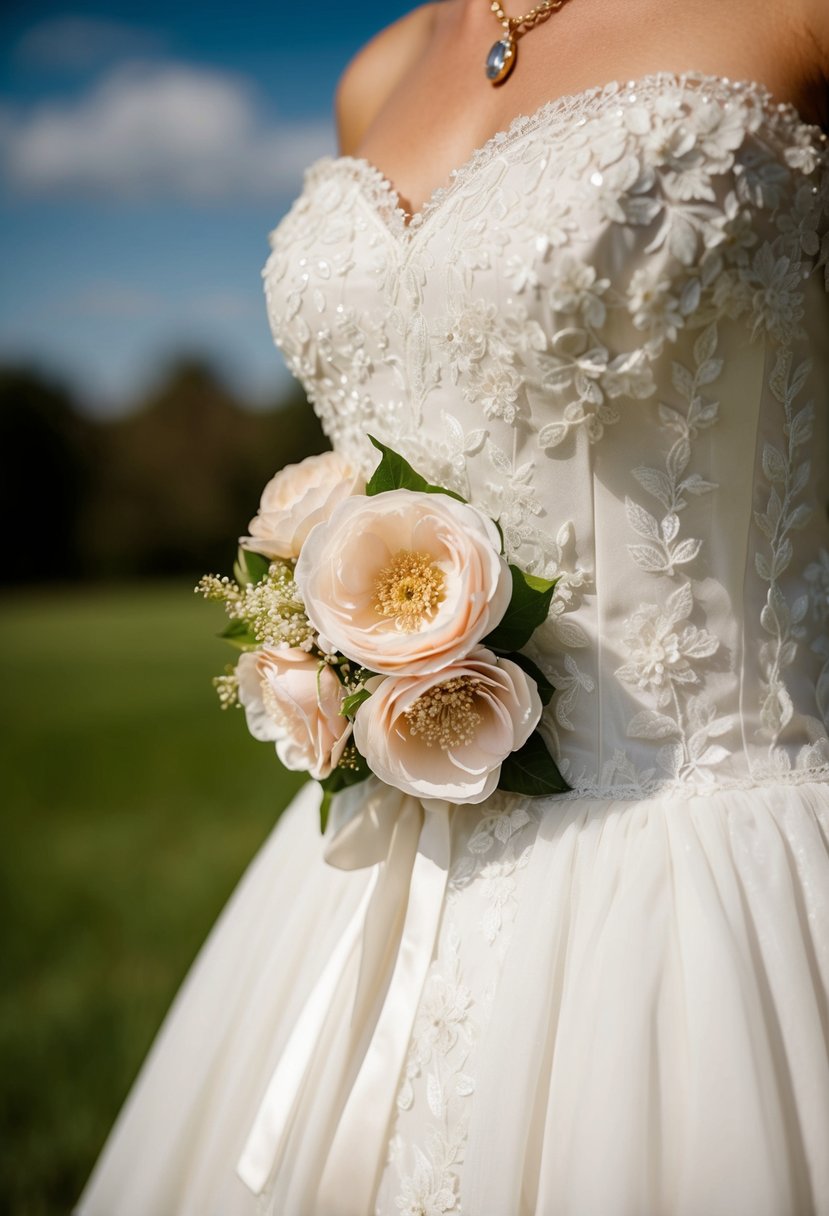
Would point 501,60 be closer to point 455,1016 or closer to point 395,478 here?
point 395,478

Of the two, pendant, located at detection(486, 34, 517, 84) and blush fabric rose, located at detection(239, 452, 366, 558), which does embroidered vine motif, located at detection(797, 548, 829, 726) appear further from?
pendant, located at detection(486, 34, 517, 84)

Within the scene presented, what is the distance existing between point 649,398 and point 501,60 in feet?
1.85

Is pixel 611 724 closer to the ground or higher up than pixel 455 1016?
higher up

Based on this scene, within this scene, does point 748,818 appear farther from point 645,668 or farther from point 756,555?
point 756,555

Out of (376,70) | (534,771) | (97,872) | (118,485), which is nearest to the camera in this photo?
(534,771)

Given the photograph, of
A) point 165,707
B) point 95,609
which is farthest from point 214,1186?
point 95,609

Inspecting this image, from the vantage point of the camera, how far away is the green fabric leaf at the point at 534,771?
1125 mm

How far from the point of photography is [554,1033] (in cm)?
106

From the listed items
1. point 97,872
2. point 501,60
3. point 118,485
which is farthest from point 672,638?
point 118,485

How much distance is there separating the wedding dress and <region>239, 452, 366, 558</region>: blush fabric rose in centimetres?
9

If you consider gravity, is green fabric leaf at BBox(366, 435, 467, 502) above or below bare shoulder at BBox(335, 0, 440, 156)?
below

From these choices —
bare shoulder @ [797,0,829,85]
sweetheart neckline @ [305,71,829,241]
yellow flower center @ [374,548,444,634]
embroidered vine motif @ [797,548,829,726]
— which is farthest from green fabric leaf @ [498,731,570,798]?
bare shoulder @ [797,0,829,85]

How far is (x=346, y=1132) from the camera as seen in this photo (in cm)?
113

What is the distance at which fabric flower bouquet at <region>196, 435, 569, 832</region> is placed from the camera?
103cm
